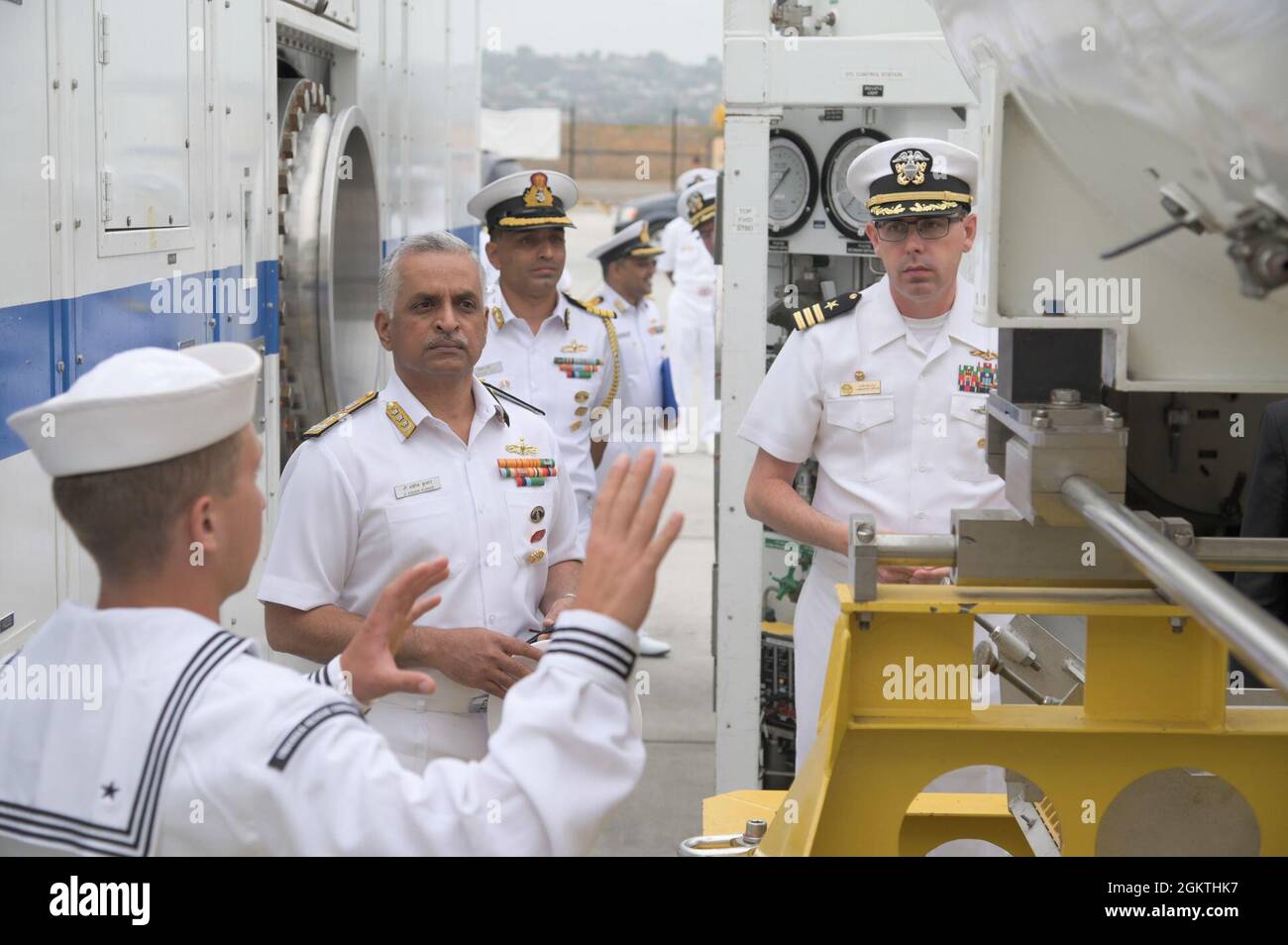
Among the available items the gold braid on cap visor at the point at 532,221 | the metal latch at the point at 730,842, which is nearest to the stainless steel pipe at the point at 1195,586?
the metal latch at the point at 730,842

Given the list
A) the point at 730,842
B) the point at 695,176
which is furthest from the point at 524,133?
the point at 730,842

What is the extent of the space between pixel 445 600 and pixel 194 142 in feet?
4.69

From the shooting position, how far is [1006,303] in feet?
5.99

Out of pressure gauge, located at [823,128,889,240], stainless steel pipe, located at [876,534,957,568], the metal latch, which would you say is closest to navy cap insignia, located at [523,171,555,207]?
pressure gauge, located at [823,128,889,240]

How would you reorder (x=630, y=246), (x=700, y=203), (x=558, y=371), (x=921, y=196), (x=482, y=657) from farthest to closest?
(x=700, y=203)
(x=630, y=246)
(x=558, y=371)
(x=921, y=196)
(x=482, y=657)

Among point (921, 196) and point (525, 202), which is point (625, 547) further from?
point (525, 202)

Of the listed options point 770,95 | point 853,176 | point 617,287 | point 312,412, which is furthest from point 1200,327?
point 617,287

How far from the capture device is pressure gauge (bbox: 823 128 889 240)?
15.1 feet

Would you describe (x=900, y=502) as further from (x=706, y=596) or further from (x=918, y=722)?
(x=706, y=596)

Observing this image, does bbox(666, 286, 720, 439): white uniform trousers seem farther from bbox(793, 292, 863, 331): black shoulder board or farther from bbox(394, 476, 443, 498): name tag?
bbox(394, 476, 443, 498): name tag

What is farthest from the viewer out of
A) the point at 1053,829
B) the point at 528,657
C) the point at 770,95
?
the point at 770,95

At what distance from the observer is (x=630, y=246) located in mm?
7234

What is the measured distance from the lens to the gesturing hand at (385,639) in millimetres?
1748

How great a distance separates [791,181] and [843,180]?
167 mm
